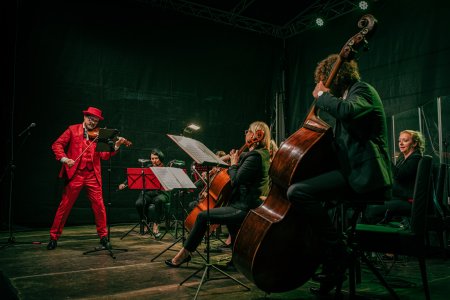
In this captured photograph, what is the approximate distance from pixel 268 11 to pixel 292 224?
304 inches

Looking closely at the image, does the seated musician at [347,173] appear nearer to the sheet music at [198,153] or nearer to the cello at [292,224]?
the cello at [292,224]

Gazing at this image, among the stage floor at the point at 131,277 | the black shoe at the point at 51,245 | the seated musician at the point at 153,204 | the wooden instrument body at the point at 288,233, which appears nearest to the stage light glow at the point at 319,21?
the seated musician at the point at 153,204

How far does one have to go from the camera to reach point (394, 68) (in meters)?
7.51

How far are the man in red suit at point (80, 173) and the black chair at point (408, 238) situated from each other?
3.26 meters

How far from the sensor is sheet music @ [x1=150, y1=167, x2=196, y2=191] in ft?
15.3

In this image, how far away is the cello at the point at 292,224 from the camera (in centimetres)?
249

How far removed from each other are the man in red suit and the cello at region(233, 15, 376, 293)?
2890 millimetres

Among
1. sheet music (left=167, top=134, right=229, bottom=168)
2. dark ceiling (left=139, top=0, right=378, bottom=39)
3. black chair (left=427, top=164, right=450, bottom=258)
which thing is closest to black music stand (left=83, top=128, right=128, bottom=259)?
sheet music (left=167, top=134, right=229, bottom=168)

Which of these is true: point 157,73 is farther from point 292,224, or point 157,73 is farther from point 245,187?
point 292,224

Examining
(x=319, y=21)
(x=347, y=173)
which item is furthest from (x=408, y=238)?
(x=319, y=21)

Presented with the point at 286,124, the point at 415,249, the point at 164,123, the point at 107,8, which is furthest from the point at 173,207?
the point at 415,249

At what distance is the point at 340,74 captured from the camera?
266 cm

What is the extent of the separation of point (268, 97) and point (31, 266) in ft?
24.8

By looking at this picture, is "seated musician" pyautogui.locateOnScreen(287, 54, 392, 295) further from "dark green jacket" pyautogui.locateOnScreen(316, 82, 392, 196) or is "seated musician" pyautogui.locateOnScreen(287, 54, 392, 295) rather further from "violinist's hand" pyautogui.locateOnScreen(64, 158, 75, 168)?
"violinist's hand" pyautogui.locateOnScreen(64, 158, 75, 168)
